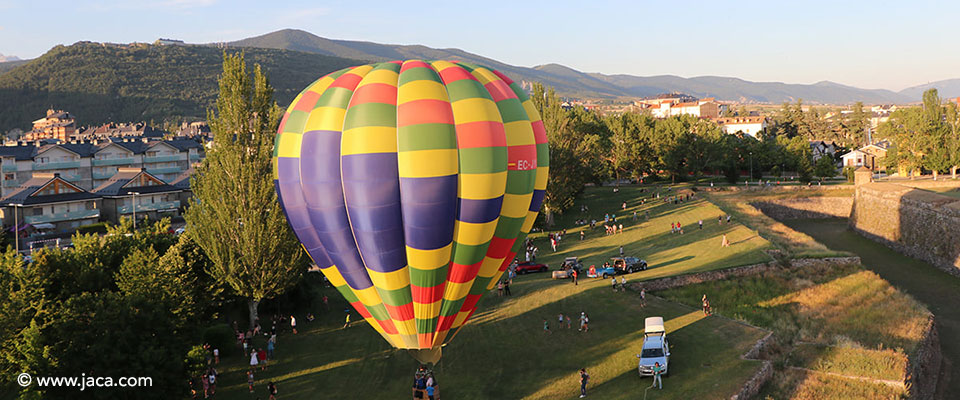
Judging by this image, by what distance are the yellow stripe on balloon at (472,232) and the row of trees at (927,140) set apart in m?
92.1

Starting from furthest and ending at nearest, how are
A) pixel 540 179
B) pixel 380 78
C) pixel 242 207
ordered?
pixel 242 207
pixel 540 179
pixel 380 78

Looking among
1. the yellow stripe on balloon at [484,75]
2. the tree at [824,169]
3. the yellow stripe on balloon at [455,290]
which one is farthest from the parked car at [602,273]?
the tree at [824,169]

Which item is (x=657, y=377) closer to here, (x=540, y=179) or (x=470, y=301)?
(x=470, y=301)

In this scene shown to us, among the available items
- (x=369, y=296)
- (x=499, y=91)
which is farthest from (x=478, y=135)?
(x=369, y=296)

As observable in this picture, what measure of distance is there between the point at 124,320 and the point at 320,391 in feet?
29.0

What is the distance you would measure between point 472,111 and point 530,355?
14962 mm

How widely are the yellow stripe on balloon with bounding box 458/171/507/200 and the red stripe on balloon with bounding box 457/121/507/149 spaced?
1058 millimetres

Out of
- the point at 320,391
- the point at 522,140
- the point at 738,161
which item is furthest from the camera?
the point at 738,161

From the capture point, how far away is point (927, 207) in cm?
6016

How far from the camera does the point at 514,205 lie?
23.3 m

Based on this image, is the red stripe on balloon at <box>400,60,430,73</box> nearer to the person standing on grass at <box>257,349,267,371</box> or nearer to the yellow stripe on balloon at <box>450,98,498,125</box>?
the yellow stripe on balloon at <box>450,98,498,125</box>

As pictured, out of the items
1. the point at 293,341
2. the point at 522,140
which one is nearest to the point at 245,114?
the point at 293,341

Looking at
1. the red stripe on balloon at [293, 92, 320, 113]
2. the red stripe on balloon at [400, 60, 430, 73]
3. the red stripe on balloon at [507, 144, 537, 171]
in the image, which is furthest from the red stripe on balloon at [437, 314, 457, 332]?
the red stripe on balloon at [400, 60, 430, 73]

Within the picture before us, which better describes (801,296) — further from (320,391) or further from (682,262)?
(320,391)
